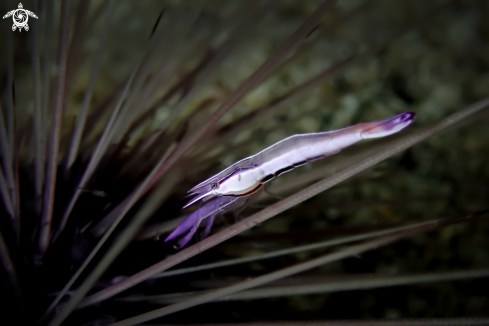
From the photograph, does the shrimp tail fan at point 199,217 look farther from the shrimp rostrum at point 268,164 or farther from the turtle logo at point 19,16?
the turtle logo at point 19,16

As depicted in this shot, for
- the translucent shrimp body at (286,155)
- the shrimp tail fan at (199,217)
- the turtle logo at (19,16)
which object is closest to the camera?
the translucent shrimp body at (286,155)

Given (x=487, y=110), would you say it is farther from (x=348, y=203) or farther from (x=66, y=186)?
(x=66, y=186)

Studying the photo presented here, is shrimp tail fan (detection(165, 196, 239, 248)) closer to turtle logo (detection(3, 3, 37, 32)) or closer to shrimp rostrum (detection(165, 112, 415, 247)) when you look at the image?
shrimp rostrum (detection(165, 112, 415, 247))

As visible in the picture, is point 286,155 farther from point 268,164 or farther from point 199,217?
point 199,217

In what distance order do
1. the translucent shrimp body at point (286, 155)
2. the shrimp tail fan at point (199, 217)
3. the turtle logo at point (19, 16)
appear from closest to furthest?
the translucent shrimp body at point (286, 155) → the shrimp tail fan at point (199, 217) → the turtle logo at point (19, 16)

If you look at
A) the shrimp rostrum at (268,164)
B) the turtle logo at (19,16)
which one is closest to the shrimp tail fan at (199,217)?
the shrimp rostrum at (268,164)

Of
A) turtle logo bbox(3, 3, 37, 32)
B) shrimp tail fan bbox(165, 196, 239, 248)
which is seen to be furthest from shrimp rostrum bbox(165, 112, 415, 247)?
turtle logo bbox(3, 3, 37, 32)
